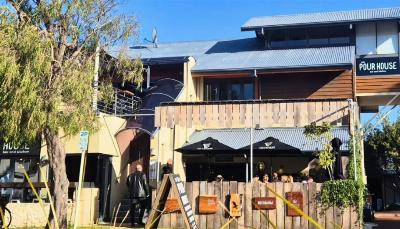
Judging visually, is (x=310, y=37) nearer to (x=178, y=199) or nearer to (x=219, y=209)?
(x=219, y=209)

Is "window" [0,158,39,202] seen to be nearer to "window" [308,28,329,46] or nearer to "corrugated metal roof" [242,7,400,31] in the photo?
"corrugated metal roof" [242,7,400,31]

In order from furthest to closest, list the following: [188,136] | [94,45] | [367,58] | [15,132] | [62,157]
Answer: [367,58]
[188,136]
[94,45]
[62,157]
[15,132]

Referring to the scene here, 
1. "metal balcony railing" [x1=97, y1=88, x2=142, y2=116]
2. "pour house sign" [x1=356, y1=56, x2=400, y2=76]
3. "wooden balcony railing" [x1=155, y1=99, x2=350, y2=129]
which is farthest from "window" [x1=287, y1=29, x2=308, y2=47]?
"metal balcony railing" [x1=97, y1=88, x2=142, y2=116]

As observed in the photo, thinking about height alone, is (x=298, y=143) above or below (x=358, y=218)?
above

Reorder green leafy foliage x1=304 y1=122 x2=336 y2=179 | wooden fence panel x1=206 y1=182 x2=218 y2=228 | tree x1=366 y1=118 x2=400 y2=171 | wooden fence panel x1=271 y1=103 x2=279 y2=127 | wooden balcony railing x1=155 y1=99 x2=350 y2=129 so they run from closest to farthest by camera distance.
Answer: wooden fence panel x1=206 y1=182 x2=218 y2=228, green leafy foliage x1=304 y1=122 x2=336 y2=179, wooden balcony railing x1=155 y1=99 x2=350 y2=129, wooden fence panel x1=271 y1=103 x2=279 y2=127, tree x1=366 y1=118 x2=400 y2=171

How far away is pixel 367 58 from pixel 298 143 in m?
6.20

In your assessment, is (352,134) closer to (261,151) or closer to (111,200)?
(261,151)

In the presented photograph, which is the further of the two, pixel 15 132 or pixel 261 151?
pixel 261 151

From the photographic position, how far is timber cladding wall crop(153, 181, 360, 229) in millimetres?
12930

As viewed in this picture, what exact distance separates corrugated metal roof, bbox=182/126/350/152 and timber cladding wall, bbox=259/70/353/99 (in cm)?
241

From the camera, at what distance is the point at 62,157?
11.5m

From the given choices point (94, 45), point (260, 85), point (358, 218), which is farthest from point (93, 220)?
point (260, 85)

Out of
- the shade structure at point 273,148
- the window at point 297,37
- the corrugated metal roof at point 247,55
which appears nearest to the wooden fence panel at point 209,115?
the shade structure at point 273,148

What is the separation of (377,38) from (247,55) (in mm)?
5883
